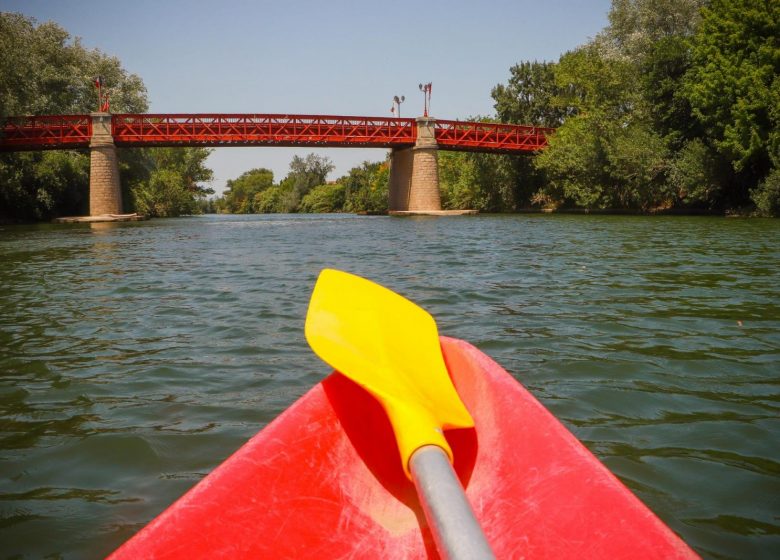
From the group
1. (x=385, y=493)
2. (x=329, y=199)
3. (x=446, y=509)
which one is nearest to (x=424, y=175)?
(x=385, y=493)

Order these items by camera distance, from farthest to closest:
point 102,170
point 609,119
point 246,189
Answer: point 246,189 < point 609,119 < point 102,170

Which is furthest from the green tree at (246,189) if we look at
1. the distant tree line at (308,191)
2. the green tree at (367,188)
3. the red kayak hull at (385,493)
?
the red kayak hull at (385,493)

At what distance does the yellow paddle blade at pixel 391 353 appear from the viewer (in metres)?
1.88

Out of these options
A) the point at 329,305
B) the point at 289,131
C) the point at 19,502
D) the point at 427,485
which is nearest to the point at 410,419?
the point at 427,485

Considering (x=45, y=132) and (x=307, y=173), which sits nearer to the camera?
(x=45, y=132)

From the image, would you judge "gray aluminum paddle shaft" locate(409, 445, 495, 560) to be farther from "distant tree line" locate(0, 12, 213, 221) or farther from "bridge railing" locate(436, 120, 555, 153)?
"bridge railing" locate(436, 120, 555, 153)

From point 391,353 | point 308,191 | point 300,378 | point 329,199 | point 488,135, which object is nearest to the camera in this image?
point 391,353

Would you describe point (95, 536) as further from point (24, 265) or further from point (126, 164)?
point (126, 164)

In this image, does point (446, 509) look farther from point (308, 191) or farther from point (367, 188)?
point (308, 191)

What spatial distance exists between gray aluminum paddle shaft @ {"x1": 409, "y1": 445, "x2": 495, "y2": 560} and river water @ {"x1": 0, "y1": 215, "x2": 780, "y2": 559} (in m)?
1.10

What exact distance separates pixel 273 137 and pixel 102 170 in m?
11.2

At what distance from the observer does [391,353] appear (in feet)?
7.29

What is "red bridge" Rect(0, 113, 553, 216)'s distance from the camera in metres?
36.3

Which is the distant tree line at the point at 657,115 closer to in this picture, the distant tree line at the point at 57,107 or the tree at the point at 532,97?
the tree at the point at 532,97
